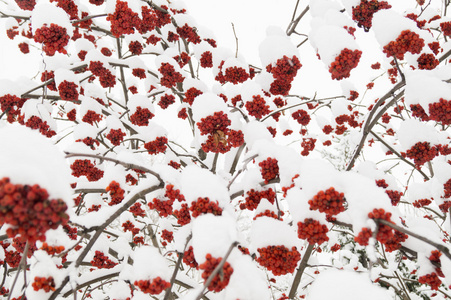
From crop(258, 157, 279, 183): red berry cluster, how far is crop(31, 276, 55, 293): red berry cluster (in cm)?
168

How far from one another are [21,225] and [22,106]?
10.7 feet

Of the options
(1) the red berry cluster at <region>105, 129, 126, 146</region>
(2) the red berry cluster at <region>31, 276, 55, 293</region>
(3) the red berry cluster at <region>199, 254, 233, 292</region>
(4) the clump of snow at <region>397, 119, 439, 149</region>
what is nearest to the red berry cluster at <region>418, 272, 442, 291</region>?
(4) the clump of snow at <region>397, 119, 439, 149</region>

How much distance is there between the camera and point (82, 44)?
4.82m

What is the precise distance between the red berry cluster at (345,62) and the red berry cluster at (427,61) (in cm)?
83

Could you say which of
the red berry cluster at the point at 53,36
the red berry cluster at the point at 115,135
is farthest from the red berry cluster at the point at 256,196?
the red berry cluster at the point at 53,36

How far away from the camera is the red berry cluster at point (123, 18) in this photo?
322 cm

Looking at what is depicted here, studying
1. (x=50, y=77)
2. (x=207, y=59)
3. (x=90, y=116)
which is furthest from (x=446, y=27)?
(x=50, y=77)

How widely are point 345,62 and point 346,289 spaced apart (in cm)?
181

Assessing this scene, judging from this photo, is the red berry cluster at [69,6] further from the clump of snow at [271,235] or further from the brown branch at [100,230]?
the clump of snow at [271,235]

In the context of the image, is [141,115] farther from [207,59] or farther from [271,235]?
[271,235]

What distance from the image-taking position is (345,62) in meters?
2.30

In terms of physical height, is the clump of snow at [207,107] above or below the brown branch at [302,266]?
above

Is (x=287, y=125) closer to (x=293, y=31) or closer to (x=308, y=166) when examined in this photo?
(x=293, y=31)

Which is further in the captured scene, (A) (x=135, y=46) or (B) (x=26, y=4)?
(A) (x=135, y=46)
